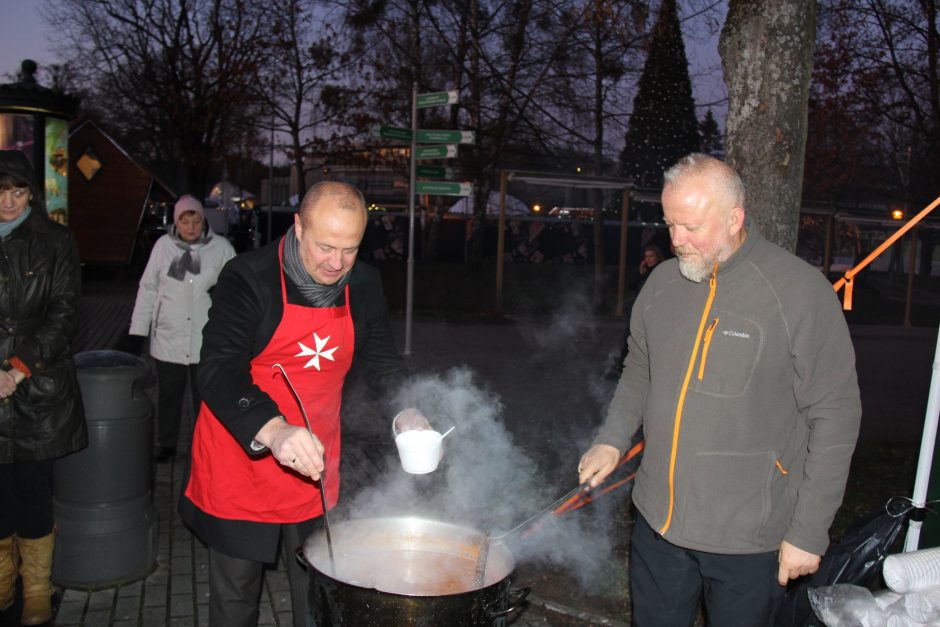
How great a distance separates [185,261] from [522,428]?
3.51 m

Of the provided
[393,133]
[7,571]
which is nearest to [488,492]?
[7,571]

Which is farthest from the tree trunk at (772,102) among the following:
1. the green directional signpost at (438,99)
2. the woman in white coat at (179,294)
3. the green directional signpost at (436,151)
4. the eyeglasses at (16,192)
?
the green directional signpost at (436,151)

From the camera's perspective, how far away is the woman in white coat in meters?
5.84

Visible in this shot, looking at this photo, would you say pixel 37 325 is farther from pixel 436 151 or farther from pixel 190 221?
pixel 436 151

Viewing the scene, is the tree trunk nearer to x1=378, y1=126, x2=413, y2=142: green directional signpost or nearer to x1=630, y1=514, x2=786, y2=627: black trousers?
x1=630, y1=514, x2=786, y2=627: black trousers

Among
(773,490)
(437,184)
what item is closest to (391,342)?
(773,490)

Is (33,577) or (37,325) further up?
(37,325)

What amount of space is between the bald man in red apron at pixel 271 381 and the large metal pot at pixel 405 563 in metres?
0.22

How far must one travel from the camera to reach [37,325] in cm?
342

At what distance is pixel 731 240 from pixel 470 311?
14.4 m

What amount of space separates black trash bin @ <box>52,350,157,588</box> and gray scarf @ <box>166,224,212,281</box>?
177 cm

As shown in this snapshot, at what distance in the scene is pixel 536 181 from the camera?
14.7 metres

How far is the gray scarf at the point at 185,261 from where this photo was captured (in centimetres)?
586

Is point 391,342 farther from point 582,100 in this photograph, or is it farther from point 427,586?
point 582,100
